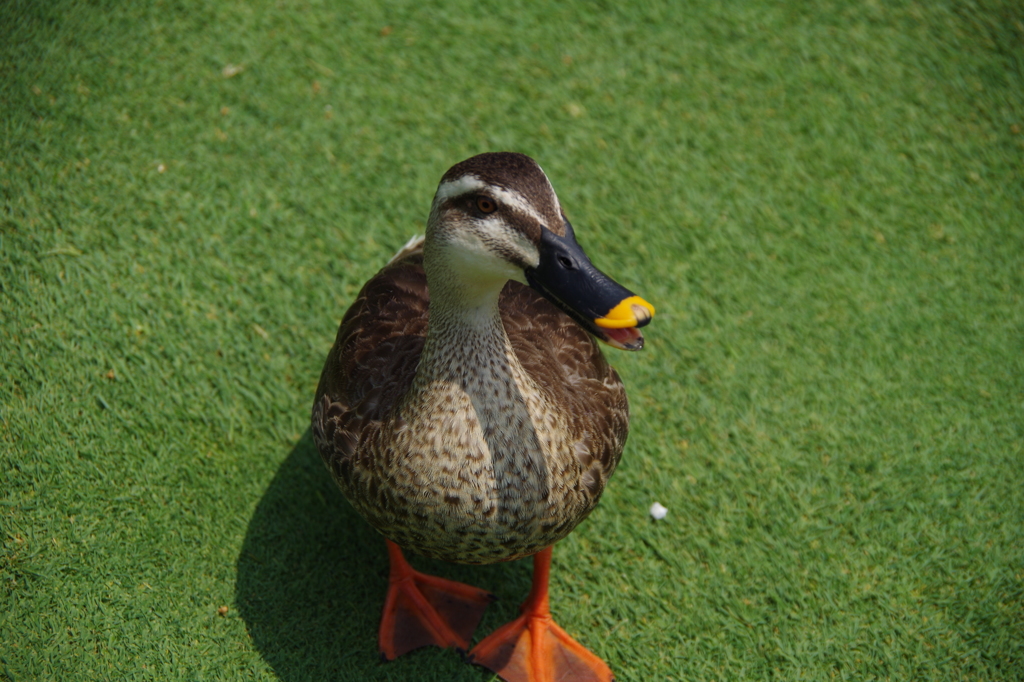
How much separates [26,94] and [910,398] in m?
4.61

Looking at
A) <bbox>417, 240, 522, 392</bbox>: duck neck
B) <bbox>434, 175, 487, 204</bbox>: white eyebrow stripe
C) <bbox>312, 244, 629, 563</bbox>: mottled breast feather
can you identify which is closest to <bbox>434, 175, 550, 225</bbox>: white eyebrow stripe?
<bbox>434, 175, 487, 204</bbox>: white eyebrow stripe

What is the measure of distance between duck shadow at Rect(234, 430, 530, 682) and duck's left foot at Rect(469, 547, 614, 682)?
8 cm

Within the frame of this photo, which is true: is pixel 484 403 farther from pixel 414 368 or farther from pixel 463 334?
pixel 414 368

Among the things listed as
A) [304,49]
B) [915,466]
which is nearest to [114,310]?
[304,49]

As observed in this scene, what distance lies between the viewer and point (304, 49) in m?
4.16

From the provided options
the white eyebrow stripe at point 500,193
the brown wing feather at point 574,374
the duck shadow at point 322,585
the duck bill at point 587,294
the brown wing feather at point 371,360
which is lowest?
the duck shadow at point 322,585

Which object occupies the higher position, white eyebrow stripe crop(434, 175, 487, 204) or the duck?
white eyebrow stripe crop(434, 175, 487, 204)

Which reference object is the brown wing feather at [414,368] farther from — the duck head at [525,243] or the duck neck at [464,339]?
the duck head at [525,243]

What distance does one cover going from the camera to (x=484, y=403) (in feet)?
7.06

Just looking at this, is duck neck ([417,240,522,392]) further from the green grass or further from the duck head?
the green grass

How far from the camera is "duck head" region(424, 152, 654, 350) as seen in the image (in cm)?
185

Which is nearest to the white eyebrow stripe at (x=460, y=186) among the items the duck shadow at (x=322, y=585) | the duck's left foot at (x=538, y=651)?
the duck's left foot at (x=538, y=651)

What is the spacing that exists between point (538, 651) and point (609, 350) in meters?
1.47

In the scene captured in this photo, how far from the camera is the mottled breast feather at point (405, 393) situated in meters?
2.27
